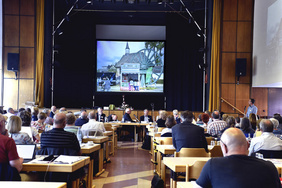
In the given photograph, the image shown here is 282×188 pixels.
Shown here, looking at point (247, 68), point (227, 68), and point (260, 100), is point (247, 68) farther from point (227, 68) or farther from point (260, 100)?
point (260, 100)

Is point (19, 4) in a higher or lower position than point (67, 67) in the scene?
higher

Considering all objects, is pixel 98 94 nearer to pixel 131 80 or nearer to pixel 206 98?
pixel 131 80

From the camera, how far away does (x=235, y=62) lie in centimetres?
1351

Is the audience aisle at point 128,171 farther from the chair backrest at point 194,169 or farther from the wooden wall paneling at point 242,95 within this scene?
the wooden wall paneling at point 242,95

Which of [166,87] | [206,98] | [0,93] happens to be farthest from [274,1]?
[0,93]

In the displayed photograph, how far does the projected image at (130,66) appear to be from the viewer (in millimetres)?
A: 15388

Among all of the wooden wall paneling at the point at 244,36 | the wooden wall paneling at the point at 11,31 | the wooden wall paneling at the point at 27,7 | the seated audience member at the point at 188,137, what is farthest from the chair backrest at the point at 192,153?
the wooden wall paneling at the point at 27,7

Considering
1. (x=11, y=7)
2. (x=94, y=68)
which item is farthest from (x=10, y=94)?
(x=94, y=68)

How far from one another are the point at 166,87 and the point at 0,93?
7.27m

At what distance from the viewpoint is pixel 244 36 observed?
13.6 meters

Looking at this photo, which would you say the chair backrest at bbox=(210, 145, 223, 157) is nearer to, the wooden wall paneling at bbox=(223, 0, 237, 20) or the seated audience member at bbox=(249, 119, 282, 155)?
the seated audience member at bbox=(249, 119, 282, 155)

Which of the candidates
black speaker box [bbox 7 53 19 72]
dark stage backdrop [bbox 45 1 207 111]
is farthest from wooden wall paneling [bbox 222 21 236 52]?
black speaker box [bbox 7 53 19 72]

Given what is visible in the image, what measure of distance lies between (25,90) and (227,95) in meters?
8.41

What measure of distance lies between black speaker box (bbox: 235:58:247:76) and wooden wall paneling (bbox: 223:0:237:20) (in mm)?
1866
